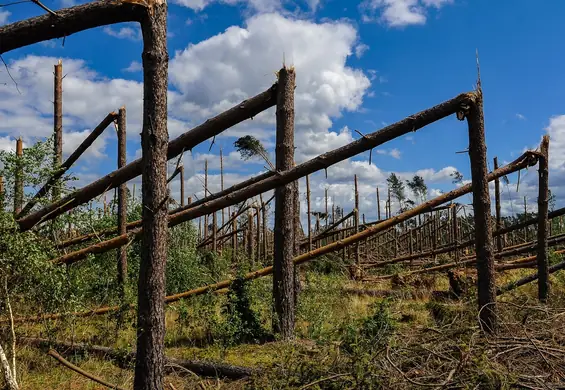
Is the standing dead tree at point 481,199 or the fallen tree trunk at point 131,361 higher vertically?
the standing dead tree at point 481,199

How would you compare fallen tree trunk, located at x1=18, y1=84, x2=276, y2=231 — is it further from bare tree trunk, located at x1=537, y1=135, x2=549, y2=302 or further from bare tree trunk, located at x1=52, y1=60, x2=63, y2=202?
bare tree trunk, located at x1=52, y1=60, x2=63, y2=202

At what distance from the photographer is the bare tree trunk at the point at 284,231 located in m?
8.34

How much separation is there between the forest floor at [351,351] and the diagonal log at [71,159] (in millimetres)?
1880

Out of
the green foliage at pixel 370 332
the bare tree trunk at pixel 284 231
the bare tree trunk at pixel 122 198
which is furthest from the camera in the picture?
the bare tree trunk at pixel 122 198

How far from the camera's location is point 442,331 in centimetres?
577

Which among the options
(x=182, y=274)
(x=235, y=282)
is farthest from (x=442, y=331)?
(x=182, y=274)

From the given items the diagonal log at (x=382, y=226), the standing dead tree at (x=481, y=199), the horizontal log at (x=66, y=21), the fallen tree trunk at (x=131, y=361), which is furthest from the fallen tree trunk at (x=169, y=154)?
the standing dead tree at (x=481, y=199)

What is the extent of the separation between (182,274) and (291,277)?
18.1ft

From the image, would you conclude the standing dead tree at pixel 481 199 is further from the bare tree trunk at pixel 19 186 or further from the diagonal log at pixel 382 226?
the bare tree trunk at pixel 19 186

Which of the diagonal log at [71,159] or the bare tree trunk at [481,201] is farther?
the diagonal log at [71,159]

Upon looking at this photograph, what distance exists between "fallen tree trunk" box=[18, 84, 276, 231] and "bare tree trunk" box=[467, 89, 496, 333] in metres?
2.87

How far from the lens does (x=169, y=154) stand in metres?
6.34

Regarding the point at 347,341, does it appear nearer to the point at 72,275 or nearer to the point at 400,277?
the point at 72,275

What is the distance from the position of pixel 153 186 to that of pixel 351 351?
10.4 feet
